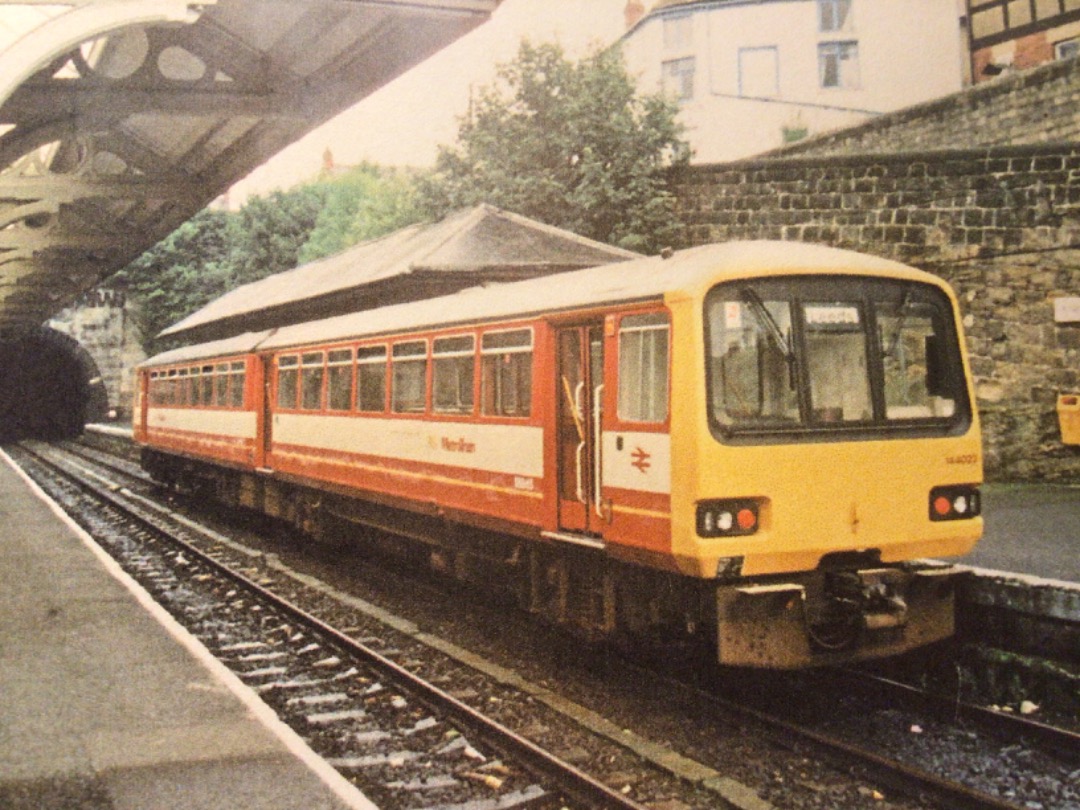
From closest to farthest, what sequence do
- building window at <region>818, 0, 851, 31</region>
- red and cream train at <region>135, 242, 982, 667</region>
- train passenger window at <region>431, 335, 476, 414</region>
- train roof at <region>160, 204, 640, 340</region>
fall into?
1. red and cream train at <region>135, 242, 982, 667</region>
2. train passenger window at <region>431, 335, 476, 414</region>
3. train roof at <region>160, 204, 640, 340</region>
4. building window at <region>818, 0, 851, 31</region>

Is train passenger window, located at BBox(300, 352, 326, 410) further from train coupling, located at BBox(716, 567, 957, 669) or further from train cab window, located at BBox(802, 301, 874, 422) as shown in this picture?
train coupling, located at BBox(716, 567, 957, 669)

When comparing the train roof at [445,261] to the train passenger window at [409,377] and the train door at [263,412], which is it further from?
the train passenger window at [409,377]

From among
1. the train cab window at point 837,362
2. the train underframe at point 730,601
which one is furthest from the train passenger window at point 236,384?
the train cab window at point 837,362

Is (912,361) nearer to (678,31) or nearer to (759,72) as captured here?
(759,72)

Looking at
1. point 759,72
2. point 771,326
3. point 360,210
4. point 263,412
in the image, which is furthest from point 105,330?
point 771,326

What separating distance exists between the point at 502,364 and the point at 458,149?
17399mm

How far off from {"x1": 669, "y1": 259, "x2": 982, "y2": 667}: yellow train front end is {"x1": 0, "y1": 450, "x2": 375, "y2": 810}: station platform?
2.51 metres

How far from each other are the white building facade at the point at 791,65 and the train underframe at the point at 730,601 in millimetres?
27730

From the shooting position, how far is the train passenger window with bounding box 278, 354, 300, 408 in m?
13.1

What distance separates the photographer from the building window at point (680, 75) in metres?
39.6

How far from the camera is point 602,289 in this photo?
7.21m

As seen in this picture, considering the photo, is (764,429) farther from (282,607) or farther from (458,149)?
(458,149)

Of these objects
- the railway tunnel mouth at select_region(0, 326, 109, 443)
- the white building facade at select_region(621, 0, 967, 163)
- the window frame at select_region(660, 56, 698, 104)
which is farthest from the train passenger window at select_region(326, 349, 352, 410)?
the railway tunnel mouth at select_region(0, 326, 109, 443)

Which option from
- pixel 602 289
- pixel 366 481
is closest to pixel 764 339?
pixel 602 289
